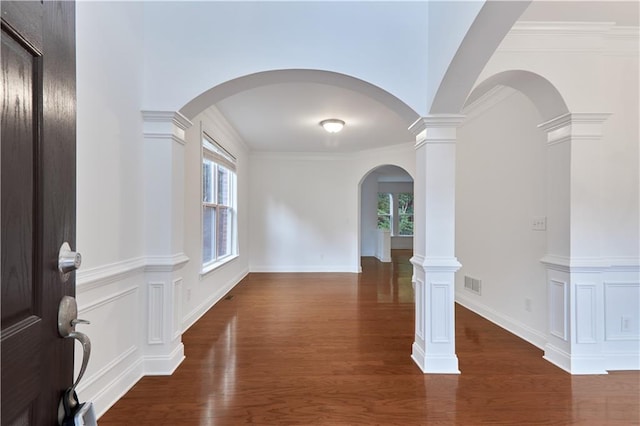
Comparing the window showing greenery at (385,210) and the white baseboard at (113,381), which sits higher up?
the window showing greenery at (385,210)

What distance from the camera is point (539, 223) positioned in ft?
9.66

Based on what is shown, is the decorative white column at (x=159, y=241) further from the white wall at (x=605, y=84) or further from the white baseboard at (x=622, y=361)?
the white baseboard at (x=622, y=361)

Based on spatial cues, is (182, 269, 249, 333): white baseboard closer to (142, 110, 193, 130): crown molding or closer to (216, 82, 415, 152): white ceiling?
(142, 110, 193, 130): crown molding

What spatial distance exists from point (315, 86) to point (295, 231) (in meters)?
4.00

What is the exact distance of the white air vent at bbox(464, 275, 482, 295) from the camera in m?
3.89

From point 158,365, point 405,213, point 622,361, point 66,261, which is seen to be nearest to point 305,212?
point 158,365

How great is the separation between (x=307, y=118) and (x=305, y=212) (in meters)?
2.82

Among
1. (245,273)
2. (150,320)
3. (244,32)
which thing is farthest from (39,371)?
(245,273)

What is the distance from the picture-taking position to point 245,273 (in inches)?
253

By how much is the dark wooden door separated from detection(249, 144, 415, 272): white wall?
616 cm

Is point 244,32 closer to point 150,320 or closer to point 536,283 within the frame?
point 150,320

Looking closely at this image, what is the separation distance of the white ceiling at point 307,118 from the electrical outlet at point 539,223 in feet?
6.70

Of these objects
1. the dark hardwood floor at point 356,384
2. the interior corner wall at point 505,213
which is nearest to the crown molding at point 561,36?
the interior corner wall at point 505,213

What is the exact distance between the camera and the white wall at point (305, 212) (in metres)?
6.85
